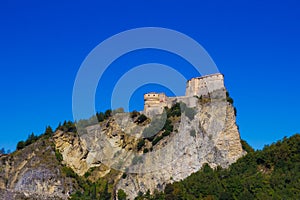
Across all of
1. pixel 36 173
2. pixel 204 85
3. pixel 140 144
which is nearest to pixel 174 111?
pixel 204 85

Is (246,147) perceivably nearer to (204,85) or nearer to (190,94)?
(204,85)

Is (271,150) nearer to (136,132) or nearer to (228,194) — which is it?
(228,194)

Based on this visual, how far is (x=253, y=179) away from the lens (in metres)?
64.1

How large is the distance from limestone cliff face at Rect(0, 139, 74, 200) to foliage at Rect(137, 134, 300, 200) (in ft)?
49.3

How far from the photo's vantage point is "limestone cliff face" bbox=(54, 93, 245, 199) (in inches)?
2901

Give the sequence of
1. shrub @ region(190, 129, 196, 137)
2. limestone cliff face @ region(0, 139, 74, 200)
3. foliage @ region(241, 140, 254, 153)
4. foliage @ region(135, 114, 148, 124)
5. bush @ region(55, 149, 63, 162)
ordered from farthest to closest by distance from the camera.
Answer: bush @ region(55, 149, 63, 162) → foliage @ region(135, 114, 148, 124) → limestone cliff face @ region(0, 139, 74, 200) → foliage @ region(241, 140, 254, 153) → shrub @ region(190, 129, 196, 137)

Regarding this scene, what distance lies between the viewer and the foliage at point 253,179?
60.7 metres

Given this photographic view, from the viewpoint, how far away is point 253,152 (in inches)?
2896

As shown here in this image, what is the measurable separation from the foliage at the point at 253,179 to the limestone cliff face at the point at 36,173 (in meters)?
15.0

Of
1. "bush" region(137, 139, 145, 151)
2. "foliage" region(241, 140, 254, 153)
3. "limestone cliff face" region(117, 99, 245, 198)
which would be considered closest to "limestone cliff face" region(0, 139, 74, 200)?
"limestone cliff face" region(117, 99, 245, 198)

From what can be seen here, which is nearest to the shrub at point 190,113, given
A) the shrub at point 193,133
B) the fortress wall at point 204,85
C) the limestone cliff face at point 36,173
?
the shrub at point 193,133

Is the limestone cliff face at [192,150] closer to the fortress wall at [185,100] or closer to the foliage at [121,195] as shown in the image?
the foliage at [121,195]

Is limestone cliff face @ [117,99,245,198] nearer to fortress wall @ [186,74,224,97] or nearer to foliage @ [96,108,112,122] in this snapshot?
fortress wall @ [186,74,224,97]

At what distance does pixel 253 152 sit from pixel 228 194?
12.7m
